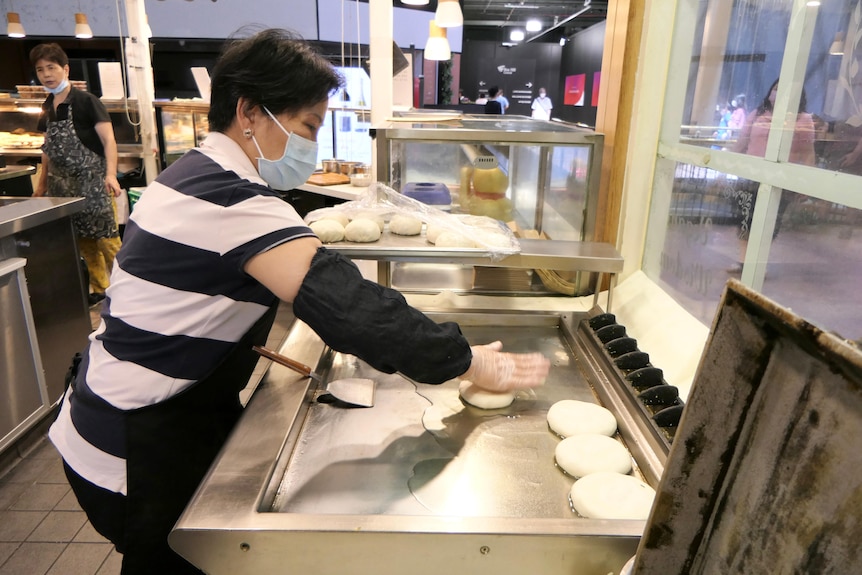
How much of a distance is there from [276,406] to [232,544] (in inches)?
15.7

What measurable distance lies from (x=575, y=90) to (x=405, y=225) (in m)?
12.0

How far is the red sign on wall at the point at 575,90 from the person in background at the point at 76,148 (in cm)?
1011

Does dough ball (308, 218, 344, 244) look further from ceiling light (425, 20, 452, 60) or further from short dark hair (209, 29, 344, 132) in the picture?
ceiling light (425, 20, 452, 60)

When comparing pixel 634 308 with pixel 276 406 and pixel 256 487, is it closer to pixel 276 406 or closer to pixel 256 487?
pixel 276 406

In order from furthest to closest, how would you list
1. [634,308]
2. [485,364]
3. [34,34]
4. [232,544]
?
[34,34], [634,308], [485,364], [232,544]

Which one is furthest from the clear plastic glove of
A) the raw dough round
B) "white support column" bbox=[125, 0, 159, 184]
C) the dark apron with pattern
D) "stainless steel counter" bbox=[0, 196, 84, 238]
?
"white support column" bbox=[125, 0, 159, 184]

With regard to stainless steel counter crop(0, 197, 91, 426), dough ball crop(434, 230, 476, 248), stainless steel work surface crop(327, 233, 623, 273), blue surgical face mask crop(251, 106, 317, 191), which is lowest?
stainless steel counter crop(0, 197, 91, 426)

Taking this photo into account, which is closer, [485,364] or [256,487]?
[256,487]

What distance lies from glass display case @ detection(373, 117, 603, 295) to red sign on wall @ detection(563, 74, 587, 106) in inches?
421

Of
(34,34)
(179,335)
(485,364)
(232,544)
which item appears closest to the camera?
(232,544)

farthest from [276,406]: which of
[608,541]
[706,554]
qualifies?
[706,554]

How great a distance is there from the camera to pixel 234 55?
1.12m

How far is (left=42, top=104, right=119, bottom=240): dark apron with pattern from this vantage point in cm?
385

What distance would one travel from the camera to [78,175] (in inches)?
154
